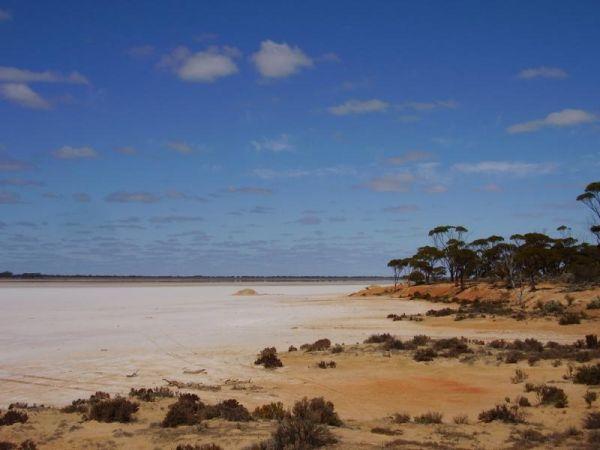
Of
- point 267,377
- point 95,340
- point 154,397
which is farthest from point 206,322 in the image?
point 154,397

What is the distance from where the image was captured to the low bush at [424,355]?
20156 millimetres

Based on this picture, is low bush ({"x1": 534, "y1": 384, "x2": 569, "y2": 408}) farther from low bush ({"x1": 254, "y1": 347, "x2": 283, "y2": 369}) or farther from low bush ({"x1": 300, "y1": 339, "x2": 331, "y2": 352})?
low bush ({"x1": 300, "y1": 339, "x2": 331, "y2": 352})

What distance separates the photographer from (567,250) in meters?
62.2

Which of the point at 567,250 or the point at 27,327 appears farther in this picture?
the point at 567,250

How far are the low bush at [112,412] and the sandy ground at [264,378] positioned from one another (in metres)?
0.28

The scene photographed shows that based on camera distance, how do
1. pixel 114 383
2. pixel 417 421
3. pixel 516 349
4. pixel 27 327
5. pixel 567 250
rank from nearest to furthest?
1. pixel 417 421
2. pixel 114 383
3. pixel 516 349
4. pixel 27 327
5. pixel 567 250

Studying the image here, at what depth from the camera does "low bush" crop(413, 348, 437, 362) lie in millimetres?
20156

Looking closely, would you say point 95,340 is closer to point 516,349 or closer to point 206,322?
point 206,322

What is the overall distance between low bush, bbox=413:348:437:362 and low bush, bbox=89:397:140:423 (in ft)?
37.1

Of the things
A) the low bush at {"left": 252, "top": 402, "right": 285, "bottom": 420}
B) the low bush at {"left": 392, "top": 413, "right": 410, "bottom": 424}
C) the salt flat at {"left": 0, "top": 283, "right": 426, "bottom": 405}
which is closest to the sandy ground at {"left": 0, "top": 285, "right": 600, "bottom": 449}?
the salt flat at {"left": 0, "top": 283, "right": 426, "bottom": 405}

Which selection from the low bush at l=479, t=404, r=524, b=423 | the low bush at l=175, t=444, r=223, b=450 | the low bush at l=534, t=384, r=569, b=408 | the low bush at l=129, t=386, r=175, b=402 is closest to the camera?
the low bush at l=175, t=444, r=223, b=450

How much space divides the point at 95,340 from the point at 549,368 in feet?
68.6

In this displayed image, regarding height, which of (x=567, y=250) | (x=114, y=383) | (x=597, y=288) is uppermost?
(x=567, y=250)

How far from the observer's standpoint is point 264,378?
17891 mm
